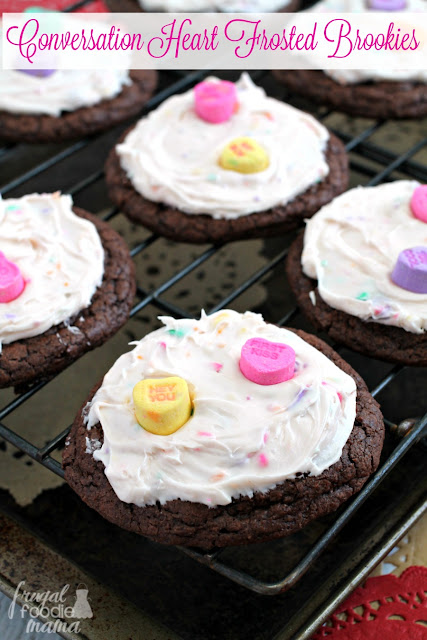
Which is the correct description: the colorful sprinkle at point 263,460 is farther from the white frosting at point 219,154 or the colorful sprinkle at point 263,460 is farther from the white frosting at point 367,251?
the white frosting at point 219,154

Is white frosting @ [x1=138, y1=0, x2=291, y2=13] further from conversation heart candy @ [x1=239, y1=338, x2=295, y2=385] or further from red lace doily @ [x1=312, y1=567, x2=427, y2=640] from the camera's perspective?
red lace doily @ [x1=312, y1=567, x2=427, y2=640]

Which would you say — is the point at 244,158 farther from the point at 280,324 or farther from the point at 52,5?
the point at 52,5

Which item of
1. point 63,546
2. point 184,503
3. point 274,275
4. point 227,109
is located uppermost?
point 227,109

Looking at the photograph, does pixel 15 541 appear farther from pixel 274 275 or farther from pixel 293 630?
pixel 274 275

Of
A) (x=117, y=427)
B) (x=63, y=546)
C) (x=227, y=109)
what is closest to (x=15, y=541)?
(x=63, y=546)

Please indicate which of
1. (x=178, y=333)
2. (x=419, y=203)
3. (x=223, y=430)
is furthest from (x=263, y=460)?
(x=419, y=203)

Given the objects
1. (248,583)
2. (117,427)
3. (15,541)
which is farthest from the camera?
(15,541)
